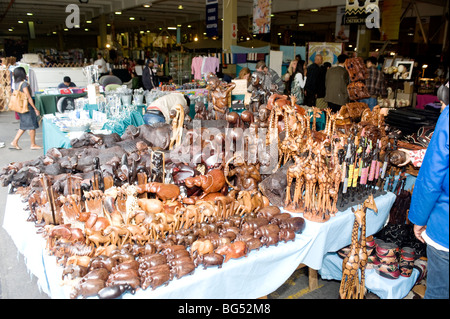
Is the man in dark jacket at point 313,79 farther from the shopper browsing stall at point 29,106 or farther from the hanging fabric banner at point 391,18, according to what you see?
the shopper browsing stall at point 29,106

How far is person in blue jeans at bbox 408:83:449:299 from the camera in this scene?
1.47 metres

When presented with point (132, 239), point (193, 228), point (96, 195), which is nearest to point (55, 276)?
point (132, 239)

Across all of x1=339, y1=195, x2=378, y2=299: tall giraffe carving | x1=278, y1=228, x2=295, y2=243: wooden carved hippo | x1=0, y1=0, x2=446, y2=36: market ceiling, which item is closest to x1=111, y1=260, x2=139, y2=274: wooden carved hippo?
x1=278, y1=228, x2=295, y2=243: wooden carved hippo

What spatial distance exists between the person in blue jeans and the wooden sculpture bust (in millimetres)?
2256

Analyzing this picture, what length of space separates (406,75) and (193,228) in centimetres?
542

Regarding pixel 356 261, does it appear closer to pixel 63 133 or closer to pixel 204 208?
pixel 204 208

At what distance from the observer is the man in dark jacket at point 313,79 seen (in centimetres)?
671
